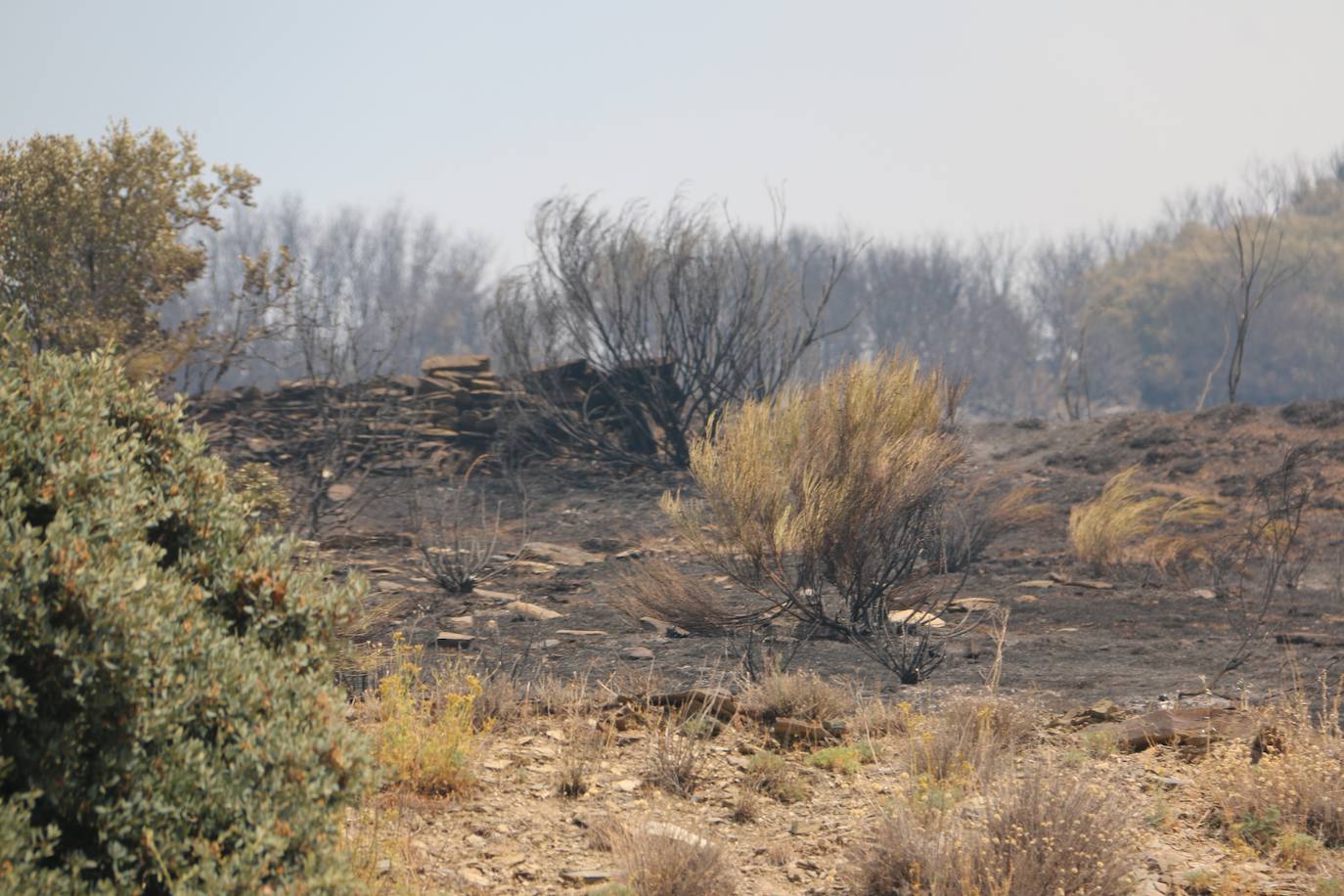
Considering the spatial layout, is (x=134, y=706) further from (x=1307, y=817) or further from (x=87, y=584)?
(x=1307, y=817)

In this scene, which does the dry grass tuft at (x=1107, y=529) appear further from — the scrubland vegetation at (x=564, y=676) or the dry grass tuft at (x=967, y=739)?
the dry grass tuft at (x=967, y=739)

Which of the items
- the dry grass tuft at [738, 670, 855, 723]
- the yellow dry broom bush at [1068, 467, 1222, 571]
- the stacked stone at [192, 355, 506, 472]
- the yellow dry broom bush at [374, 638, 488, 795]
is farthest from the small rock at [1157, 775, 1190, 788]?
the stacked stone at [192, 355, 506, 472]

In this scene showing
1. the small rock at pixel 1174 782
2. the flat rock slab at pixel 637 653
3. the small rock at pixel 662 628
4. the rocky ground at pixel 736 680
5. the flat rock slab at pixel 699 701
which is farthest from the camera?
the small rock at pixel 662 628

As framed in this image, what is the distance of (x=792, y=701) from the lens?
A: 17.9 ft

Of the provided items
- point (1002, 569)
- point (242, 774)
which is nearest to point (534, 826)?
point (242, 774)

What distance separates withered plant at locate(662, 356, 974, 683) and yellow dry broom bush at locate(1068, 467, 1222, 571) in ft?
11.1

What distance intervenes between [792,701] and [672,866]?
6.65 ft

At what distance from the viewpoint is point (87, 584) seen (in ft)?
7.56

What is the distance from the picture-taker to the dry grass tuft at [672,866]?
3453mm

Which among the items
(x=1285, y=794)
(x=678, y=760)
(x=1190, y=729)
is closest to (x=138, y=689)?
(x=678, y=760)

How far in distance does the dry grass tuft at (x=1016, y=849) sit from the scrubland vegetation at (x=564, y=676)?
0.05ft

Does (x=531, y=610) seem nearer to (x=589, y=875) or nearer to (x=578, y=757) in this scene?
(x=578, y=757)

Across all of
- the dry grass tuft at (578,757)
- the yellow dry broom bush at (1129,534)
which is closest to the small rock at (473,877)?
the dry grass tuft at (578,757)

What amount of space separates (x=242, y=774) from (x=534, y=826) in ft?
5.95
